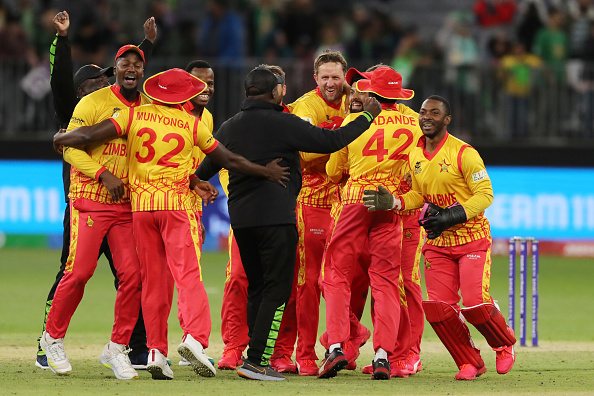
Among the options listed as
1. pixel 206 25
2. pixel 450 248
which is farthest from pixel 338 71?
pixel 206 25

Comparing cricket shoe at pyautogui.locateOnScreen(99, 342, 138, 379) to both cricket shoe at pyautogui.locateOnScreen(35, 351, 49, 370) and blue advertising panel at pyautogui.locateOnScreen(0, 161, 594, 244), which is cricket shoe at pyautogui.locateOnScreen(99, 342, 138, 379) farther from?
blue advertising panel at pyautogui.locateOnScreen(0, 161, 594, 244)

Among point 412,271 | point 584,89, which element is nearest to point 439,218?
point 412,271

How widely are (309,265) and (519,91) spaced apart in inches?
416

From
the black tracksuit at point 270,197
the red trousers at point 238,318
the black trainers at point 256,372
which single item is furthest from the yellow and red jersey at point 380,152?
the black trainers at point 256,372

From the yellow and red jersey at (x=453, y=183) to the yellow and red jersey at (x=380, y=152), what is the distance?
147 mm

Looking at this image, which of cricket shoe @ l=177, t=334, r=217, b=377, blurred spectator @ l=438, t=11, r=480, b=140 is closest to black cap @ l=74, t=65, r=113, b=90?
cricket shoe @ l=177, t=334, r=217, b=377

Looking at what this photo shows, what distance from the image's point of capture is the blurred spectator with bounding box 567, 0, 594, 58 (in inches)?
739

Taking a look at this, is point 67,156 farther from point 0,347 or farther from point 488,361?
point 488,361

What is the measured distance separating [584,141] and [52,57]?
38.9ft

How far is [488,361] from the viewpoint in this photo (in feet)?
30.7

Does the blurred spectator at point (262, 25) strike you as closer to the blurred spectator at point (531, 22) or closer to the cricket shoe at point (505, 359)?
the blurred spectator at point (531, 22)

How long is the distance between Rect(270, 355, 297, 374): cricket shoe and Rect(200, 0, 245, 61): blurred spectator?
440 inches

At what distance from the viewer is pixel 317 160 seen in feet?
28.8

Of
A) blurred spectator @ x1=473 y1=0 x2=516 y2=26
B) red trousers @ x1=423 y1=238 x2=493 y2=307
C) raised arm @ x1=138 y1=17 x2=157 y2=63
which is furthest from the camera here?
blurred spectator @ x1=473 y1=0 x2=516 y2=26
